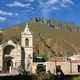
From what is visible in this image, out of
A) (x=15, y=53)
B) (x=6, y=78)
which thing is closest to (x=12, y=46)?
(x=15, y=53)

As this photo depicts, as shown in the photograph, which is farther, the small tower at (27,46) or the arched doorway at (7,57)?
the arched doorway at (7,57)

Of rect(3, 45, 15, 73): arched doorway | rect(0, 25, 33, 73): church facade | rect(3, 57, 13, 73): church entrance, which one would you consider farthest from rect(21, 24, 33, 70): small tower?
rect(3, 57, 13, 73): church entrance

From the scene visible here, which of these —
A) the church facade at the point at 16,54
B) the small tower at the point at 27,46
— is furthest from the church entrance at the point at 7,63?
the small tower at the point at 27,46

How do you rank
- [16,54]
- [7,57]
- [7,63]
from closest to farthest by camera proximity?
[16,54] < [7,57] < [7,63]

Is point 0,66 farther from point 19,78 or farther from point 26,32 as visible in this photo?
point 19,78

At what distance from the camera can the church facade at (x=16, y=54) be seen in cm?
6556

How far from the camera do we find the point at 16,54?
2594 inches

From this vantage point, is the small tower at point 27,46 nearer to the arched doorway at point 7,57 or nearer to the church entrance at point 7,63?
the arched doorway at point 7,57

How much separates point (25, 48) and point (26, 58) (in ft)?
6.74

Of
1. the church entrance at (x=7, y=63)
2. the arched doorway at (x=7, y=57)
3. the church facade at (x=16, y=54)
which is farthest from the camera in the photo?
the church entrance at (x=7, y=63)

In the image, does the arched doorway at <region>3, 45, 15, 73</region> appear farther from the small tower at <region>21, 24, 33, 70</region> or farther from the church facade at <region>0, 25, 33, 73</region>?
the small tower at <region>21, 24, 33, 70</region>

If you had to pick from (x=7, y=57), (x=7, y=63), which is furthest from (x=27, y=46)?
(x=7, y=63)

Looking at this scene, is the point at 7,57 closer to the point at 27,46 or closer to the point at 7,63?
Answer: the point at 7,63

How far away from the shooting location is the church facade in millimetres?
65562
